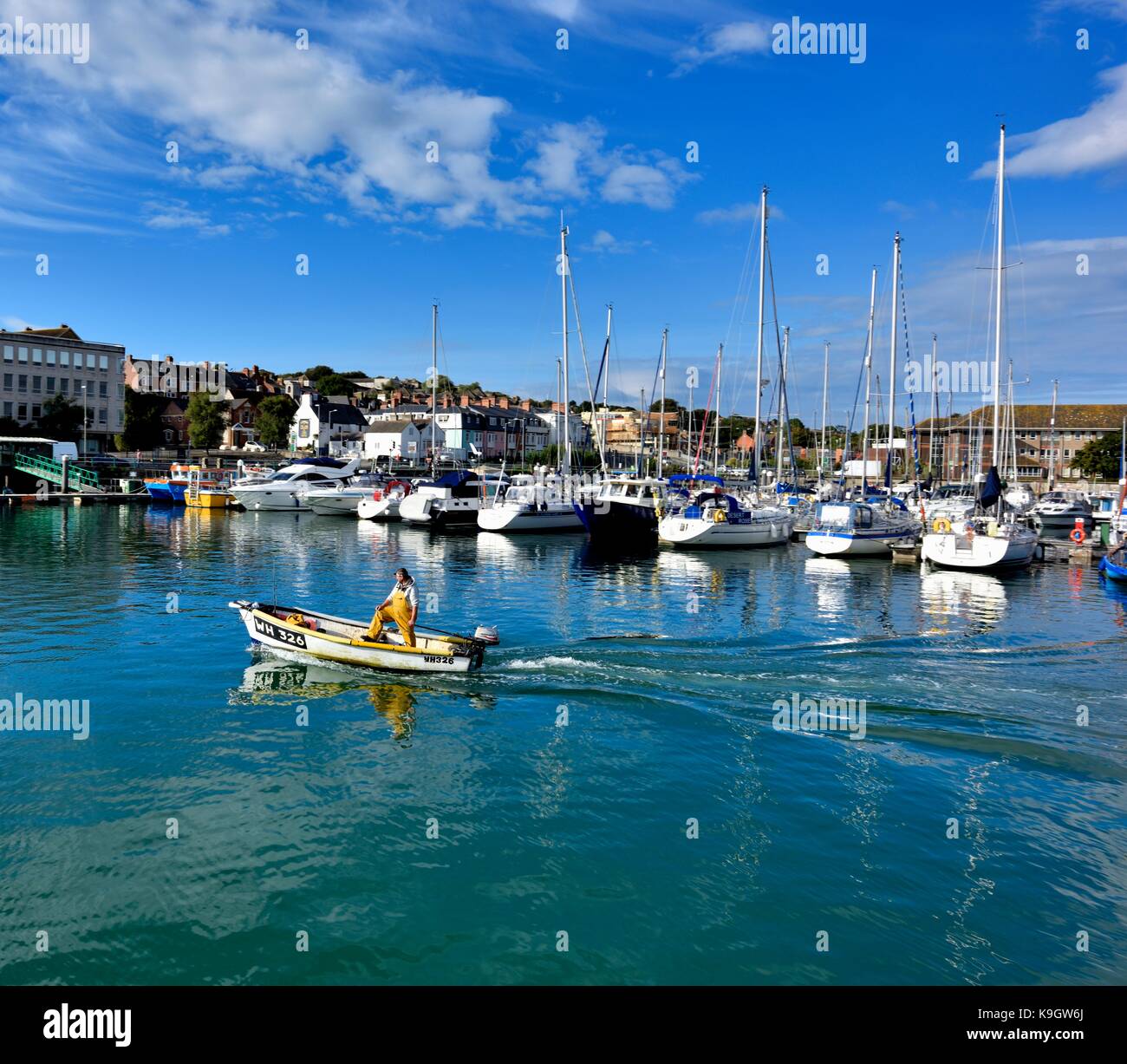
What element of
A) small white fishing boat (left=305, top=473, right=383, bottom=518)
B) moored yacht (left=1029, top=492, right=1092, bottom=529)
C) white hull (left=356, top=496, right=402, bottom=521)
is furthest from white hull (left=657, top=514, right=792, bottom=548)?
small white fishing boat (left=305, top=473, right=383, bottom=518)

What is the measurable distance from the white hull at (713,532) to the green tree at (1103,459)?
80873 mm

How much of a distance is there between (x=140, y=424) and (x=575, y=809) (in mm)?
114839

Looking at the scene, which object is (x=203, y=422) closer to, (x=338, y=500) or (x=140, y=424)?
(x=140, y=424)

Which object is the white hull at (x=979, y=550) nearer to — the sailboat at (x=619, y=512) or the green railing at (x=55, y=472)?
the sailboat at (x=619, y=512)

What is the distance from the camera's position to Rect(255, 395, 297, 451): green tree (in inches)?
5148

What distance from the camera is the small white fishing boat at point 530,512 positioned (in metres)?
59.6

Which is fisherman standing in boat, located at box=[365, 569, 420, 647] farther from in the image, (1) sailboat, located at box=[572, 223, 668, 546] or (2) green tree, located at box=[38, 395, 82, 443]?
(2) green tree, located at box=[38, 395, 82, 443]

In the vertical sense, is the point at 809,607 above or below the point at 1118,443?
below

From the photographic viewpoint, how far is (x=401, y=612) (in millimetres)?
20391

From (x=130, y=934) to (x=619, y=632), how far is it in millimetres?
17447

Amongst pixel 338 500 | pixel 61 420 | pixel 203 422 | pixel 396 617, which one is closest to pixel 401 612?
pixel 396 617

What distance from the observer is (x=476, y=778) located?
14.8 meters
